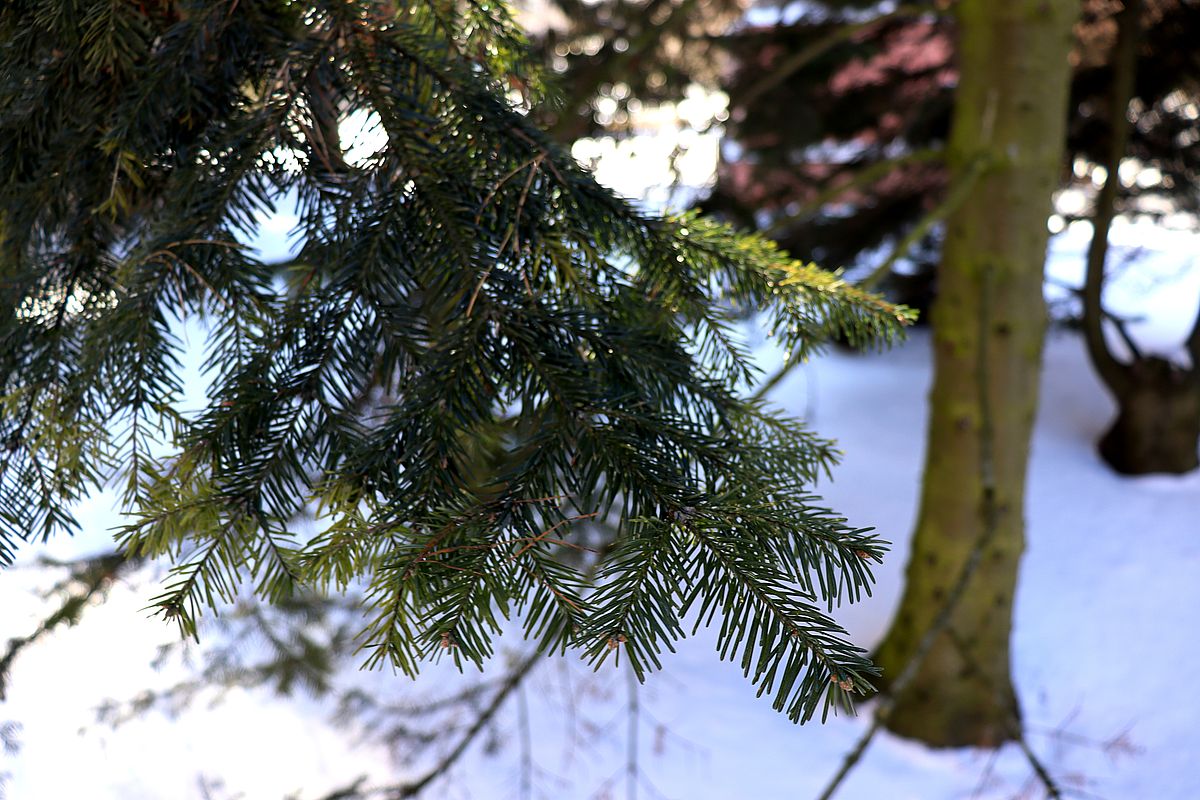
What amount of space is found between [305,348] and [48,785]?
93cm

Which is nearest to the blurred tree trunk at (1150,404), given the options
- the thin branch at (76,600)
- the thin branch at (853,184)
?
the thin branch at (853,184)

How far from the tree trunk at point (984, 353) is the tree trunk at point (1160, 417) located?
160 cm

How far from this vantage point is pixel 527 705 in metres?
2.93

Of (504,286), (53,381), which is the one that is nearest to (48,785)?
(53,381)

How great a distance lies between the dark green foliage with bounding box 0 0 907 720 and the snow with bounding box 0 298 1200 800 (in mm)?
739

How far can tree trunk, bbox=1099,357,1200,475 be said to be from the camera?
363 cm

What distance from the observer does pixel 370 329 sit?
615 mm

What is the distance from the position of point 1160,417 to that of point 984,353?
2198 mm

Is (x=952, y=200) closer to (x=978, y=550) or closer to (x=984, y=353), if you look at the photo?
(x=984, y=353)

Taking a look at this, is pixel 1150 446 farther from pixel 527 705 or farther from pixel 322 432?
pixel 322 432

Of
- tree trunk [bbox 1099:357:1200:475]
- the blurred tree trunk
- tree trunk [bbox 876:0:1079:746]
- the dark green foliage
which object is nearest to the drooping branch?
the blurred tree trunk

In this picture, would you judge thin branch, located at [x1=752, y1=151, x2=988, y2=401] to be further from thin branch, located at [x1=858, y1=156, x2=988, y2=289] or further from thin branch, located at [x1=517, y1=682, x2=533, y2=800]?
thin branch, located at [x1=517, y1=682, x2=533, y2=800]

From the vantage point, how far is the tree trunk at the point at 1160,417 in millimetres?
3627

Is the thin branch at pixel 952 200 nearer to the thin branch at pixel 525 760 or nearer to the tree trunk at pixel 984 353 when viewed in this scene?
the tree trunk at pixel 984 353
